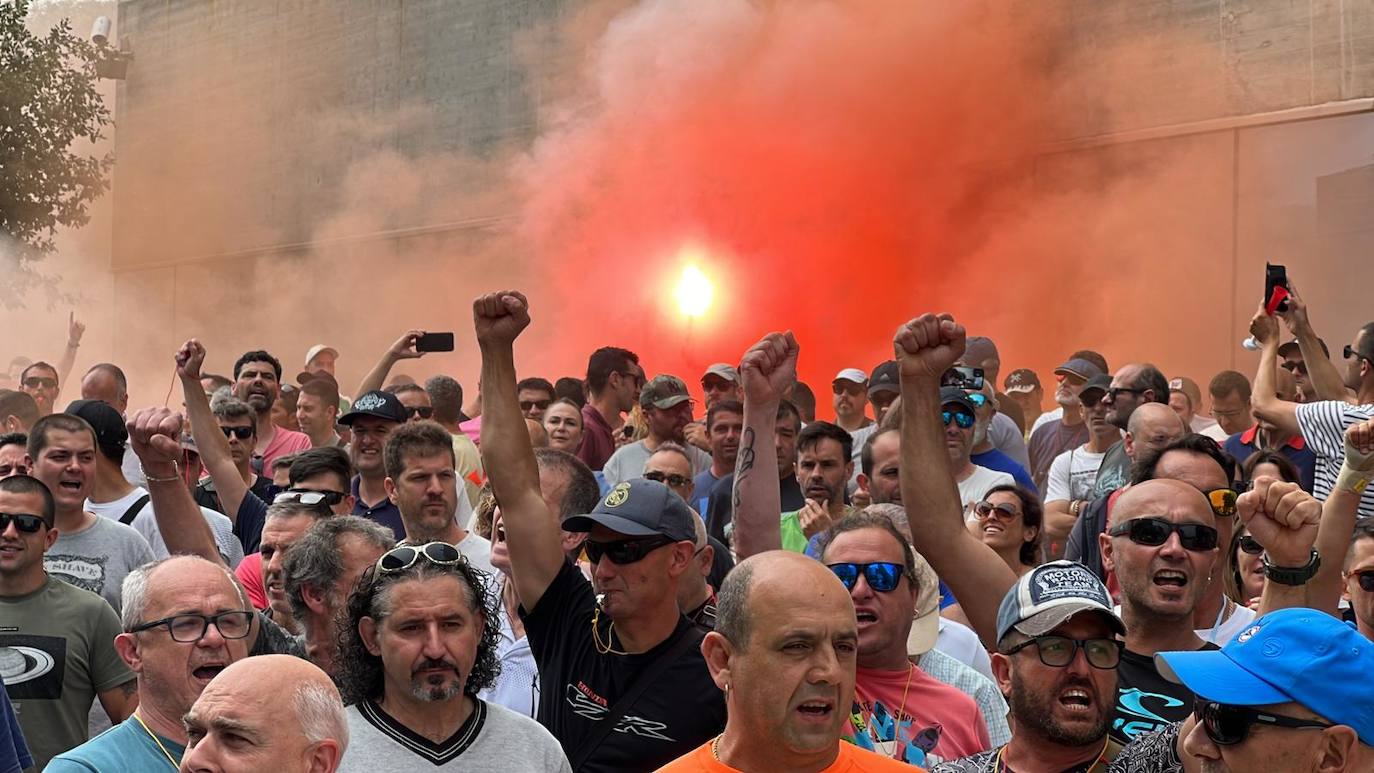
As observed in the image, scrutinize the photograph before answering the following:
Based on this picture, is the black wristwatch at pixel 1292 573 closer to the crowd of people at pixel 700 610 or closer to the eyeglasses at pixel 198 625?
the crowd of people at pixel 700 610

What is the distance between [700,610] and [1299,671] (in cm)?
210

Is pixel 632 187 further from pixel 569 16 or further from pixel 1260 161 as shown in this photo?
pixel 1260 161

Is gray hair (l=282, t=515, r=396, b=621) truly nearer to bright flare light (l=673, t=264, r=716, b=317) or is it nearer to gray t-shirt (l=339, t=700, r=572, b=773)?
gray t-shirt (l=339, t=700, r=572, b=773)

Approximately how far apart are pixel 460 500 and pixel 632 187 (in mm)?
9511

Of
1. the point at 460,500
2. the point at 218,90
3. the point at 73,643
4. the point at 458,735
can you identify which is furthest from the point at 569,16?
the point at 458,735

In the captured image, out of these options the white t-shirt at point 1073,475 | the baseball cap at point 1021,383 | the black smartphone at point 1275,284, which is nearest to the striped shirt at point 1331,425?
the black smartphone at point 1275,284

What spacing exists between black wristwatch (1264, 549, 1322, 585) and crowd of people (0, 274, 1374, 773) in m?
0.01

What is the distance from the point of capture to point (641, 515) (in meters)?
4.43

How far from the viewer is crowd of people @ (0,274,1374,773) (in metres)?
3.41

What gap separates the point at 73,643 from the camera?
16.7 ft

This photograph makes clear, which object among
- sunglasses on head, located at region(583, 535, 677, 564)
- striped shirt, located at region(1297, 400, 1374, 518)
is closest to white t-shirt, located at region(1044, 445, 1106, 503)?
striped shirt, located at region(1297, 400, 1374, 518)

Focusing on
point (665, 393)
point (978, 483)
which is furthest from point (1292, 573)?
point (665, 393)

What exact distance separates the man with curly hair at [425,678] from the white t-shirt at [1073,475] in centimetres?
437

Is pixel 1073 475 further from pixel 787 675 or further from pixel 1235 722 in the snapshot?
pixel 1235 722
